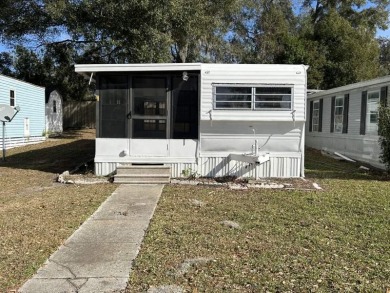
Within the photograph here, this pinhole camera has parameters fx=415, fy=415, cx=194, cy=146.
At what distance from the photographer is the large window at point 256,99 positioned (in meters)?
9.08

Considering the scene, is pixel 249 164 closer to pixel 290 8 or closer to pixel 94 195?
pixel 94 195

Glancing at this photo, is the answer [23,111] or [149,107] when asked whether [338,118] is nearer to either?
[149,107]

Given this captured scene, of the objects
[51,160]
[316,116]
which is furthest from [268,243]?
[316,116]

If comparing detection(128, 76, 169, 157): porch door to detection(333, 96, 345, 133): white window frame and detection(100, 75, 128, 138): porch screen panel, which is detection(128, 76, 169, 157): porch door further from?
detection(333, 96, 345, 133): white window frame

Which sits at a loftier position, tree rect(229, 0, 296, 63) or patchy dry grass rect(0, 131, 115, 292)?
tree rect(229, 0, 296, 63)

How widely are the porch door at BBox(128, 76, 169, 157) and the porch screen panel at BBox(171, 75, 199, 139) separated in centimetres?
19

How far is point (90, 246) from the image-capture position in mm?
4672

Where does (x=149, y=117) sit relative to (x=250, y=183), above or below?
above

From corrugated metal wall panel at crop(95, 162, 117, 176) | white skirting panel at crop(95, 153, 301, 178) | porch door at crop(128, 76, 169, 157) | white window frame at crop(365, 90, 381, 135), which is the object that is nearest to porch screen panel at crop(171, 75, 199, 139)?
porch door at crop(128, 76, 169, 157)

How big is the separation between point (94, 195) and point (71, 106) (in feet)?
75.6

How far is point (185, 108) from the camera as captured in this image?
9227 millimetres

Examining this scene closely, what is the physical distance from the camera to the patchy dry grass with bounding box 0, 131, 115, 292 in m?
4.20

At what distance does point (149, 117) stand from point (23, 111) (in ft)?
41.1

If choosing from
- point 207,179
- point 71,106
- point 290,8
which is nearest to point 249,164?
point 207,179
